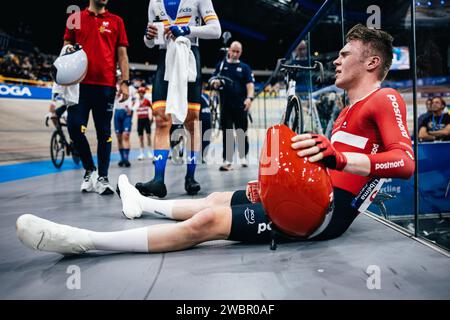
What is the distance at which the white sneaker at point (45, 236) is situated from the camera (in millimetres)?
1170

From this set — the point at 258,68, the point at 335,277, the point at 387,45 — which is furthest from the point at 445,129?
the point at 258,68

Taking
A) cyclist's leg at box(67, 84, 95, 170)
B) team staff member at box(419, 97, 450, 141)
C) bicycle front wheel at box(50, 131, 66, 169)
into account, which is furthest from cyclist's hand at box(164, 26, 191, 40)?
bicycle front wheel at box(50, 131, 66, 169)

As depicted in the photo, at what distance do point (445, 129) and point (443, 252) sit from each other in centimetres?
334

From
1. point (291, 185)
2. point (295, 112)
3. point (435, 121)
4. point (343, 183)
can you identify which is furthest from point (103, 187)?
point (435, 121)

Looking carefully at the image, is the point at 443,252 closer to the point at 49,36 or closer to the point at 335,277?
the point at 335,277

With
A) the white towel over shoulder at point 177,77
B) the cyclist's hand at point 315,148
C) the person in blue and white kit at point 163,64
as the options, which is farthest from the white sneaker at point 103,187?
the cyclist's hand at point 315,148

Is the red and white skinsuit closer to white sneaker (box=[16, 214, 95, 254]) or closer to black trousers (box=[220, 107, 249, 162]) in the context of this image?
white sneaker (box=[16, 214, 95, 254])

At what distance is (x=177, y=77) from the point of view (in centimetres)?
240

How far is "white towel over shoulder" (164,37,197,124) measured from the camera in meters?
2.36

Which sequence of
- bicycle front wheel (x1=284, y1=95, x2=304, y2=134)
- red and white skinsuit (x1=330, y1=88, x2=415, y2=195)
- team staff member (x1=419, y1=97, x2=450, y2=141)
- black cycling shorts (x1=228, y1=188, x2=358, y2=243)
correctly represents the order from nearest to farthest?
red and white skinsuit (x1=330, y1=88, x2=415, y2=195) → black cycling shorts (x1=228, y1=188, x2=358, y2=243) → bicycle front wheel (x1=284, y1=95, x2=304, y2=134) → team staff member (x1=419, y1=97, x2=450, y2=141)

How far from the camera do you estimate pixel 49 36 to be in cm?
2038

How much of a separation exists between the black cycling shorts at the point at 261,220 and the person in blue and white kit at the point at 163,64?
1131 millimetres

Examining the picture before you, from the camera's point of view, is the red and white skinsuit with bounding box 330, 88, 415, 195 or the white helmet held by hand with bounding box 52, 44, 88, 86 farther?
the white helmet held by hand with bounding box 52, 44, 88, 86

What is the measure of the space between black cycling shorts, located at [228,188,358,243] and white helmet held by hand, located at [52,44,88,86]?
5.94 feet
